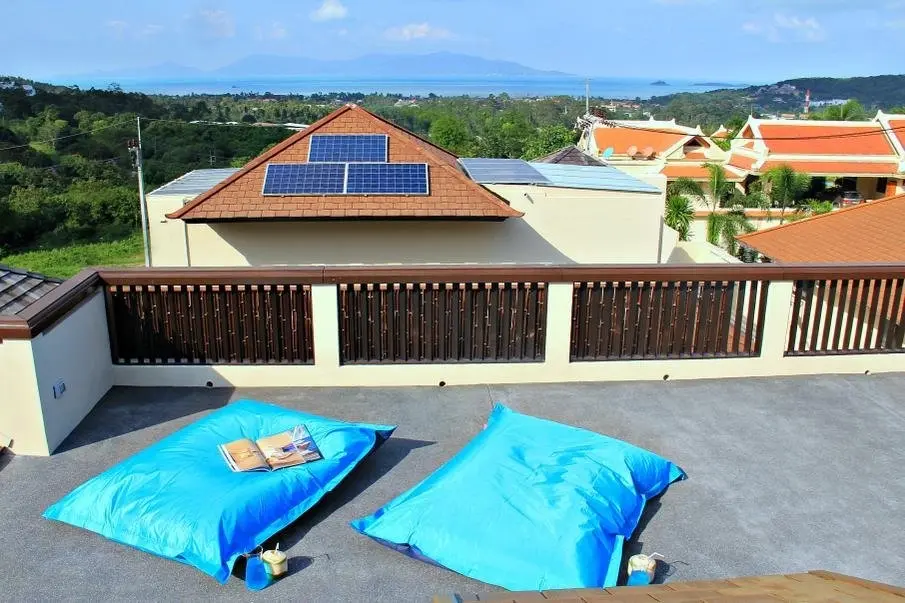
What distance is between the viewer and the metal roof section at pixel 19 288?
17.5 feet

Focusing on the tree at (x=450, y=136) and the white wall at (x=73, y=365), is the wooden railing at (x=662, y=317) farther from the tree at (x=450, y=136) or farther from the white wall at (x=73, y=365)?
the tree at (x=450, y=136)

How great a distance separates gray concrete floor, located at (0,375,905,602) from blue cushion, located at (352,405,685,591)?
0.47ft

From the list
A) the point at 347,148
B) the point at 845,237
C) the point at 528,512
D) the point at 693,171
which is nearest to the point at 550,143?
the point at 693,171

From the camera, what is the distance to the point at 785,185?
33.3m

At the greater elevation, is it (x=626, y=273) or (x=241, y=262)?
(x=626, y=273)

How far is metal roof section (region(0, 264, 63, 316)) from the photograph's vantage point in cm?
532

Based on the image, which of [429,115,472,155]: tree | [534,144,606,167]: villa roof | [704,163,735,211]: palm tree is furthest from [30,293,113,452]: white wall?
[429,115,472,155]: tree

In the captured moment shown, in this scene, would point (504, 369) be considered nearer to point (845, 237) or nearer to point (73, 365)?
point (73, 365)

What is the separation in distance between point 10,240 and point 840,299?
4529cm

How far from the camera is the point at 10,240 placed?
42156 mm

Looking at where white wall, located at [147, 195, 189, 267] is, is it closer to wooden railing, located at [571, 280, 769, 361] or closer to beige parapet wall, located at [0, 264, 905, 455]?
beige parapet wall, located at [0, 264, 905, 455]

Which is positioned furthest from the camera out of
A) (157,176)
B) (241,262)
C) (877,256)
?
(157,176)

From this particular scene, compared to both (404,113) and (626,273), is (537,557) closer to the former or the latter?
(626,273)

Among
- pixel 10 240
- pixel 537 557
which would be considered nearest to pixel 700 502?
pixel 537 557
